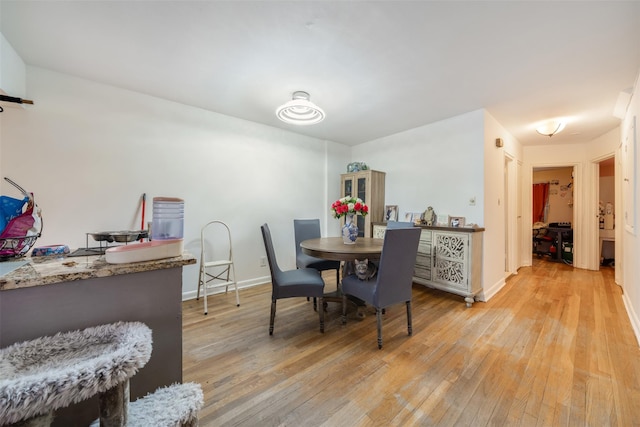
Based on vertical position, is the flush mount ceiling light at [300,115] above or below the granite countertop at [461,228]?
above

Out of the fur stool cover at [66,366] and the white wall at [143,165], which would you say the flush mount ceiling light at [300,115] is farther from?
the fur stool cover at [66,366]

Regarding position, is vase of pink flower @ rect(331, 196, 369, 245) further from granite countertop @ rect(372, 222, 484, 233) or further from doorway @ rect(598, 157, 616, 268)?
doorway @ rect(598, 157, 616, 268)

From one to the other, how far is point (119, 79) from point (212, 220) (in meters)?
1.71

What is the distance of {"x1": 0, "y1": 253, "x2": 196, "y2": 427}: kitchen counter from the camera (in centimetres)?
85

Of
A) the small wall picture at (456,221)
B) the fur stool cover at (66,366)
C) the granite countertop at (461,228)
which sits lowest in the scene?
the fur stool cover at (66,366)

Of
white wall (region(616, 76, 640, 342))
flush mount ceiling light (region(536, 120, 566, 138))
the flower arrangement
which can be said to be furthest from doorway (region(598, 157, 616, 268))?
the flower arrangement

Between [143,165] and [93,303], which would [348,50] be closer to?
[93,303]

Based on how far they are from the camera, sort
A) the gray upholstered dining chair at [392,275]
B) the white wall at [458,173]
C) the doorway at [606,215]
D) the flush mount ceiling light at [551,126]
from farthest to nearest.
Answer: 1. the doorway at [606,215]
2. the flush mount ceiling light at [551,126]
3. the white wall at [458,173]
4. the gray upholstered dining chair at [392,275]

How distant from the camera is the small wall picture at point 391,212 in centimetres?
392

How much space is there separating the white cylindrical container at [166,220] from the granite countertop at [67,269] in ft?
0.64

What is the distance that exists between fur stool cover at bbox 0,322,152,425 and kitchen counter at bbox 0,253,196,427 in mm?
92

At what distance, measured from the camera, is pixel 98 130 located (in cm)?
243

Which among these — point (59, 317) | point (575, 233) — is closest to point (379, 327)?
point (59, 317)

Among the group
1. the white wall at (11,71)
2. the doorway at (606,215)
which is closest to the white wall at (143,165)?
the white wall at (11,71)
